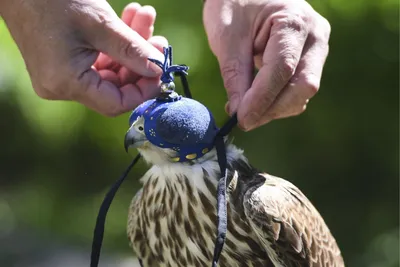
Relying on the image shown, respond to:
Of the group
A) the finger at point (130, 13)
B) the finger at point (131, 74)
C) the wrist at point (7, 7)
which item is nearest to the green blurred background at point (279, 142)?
the finger at point (130, 13)

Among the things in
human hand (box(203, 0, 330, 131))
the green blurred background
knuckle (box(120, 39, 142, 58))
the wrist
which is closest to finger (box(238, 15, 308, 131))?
human hand (box(203, 0, 330, 131))

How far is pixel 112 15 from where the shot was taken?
2.31 m

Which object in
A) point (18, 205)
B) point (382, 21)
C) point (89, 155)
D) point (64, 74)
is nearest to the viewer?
point (64, 74)

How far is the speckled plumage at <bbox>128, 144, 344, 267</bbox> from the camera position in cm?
238

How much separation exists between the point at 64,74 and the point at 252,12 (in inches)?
25.0

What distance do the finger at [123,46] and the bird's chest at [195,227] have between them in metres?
0.38

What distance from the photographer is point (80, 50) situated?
7.57ft

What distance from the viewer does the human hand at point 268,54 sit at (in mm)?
2260

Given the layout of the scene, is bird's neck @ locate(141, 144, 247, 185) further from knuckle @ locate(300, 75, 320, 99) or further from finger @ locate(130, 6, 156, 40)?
finger @ locate(130, 6, 156, 40)

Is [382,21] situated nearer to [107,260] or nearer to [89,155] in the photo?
[89,155]

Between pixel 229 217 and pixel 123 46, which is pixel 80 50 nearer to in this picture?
pixel 123 46

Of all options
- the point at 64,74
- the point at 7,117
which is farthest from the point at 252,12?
the point at 7,117

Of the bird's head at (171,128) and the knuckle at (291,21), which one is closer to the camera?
the bird's head at (171,128)

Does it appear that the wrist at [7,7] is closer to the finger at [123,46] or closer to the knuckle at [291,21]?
the finger at [123,46]
